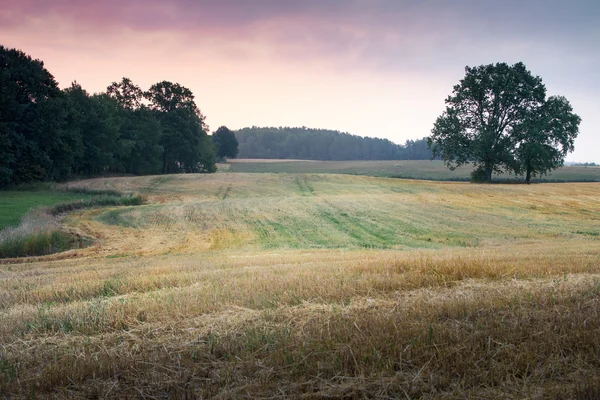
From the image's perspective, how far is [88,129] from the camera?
59688mm

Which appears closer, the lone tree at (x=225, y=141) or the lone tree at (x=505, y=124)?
the lone tree at (x=505, y=124)

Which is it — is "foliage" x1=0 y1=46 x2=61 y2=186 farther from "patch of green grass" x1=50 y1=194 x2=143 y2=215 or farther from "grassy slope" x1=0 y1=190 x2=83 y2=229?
"patch of green grass" x1=50 y1=194 x2=143 y2=215

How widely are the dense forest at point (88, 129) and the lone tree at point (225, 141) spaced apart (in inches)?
1653

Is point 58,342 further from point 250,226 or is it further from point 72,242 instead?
point 250,226

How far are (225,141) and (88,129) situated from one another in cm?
6871

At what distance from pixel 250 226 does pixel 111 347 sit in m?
19.9

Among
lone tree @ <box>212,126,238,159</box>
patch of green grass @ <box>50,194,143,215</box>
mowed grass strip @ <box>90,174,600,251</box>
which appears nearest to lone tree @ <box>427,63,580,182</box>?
mowed grass strip @ <box>90,174,600,251</box>

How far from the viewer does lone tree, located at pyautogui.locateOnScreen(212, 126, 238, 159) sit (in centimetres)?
12694

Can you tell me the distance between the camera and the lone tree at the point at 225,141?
12694 centimetres

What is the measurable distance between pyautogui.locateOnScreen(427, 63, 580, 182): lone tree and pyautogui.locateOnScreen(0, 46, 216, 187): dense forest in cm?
4599

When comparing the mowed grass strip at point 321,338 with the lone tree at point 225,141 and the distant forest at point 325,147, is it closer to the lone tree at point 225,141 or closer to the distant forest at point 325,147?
the lone tree at point 225,141

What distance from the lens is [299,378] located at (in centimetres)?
372

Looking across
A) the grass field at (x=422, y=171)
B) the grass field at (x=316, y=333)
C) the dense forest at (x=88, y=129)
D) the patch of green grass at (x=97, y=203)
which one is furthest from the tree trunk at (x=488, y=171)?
the dense forest at (x=88, y=129)

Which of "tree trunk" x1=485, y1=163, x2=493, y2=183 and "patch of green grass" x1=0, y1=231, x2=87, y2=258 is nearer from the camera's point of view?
"patch of green grass" x1=0, y1=231, x2=87, y2=258
